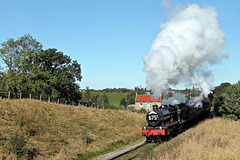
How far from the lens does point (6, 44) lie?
43219mm

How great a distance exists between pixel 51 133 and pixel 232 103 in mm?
25990

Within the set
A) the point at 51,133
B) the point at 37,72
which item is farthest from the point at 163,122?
the point at 37,72

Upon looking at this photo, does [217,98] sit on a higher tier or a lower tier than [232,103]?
higher

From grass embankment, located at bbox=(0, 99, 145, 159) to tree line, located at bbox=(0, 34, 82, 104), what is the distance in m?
18.6

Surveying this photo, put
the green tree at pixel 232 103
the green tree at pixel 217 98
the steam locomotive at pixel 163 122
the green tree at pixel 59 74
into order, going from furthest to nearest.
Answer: the green tree at pixel 59 74 → the green tree at pixel 217 98 → the green tree at pixel 232 103 → the steam locomotive at pixel 163 122

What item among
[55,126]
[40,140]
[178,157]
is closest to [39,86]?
[55,126]

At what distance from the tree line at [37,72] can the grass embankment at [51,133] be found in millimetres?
18616

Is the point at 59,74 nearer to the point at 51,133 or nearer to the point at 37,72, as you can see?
the point at 37,72

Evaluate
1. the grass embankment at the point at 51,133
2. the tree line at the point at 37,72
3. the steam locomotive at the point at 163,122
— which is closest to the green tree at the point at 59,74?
the tree line at the point at 37,72

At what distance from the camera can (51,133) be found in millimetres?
19078

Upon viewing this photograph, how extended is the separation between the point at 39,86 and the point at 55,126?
24.2 m

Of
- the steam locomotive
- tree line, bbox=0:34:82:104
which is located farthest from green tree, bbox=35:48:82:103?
the steam locomotive

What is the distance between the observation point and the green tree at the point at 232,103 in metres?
32.3

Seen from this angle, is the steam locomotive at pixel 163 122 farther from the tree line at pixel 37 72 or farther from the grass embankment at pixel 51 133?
the tree line at pixel 37 72
